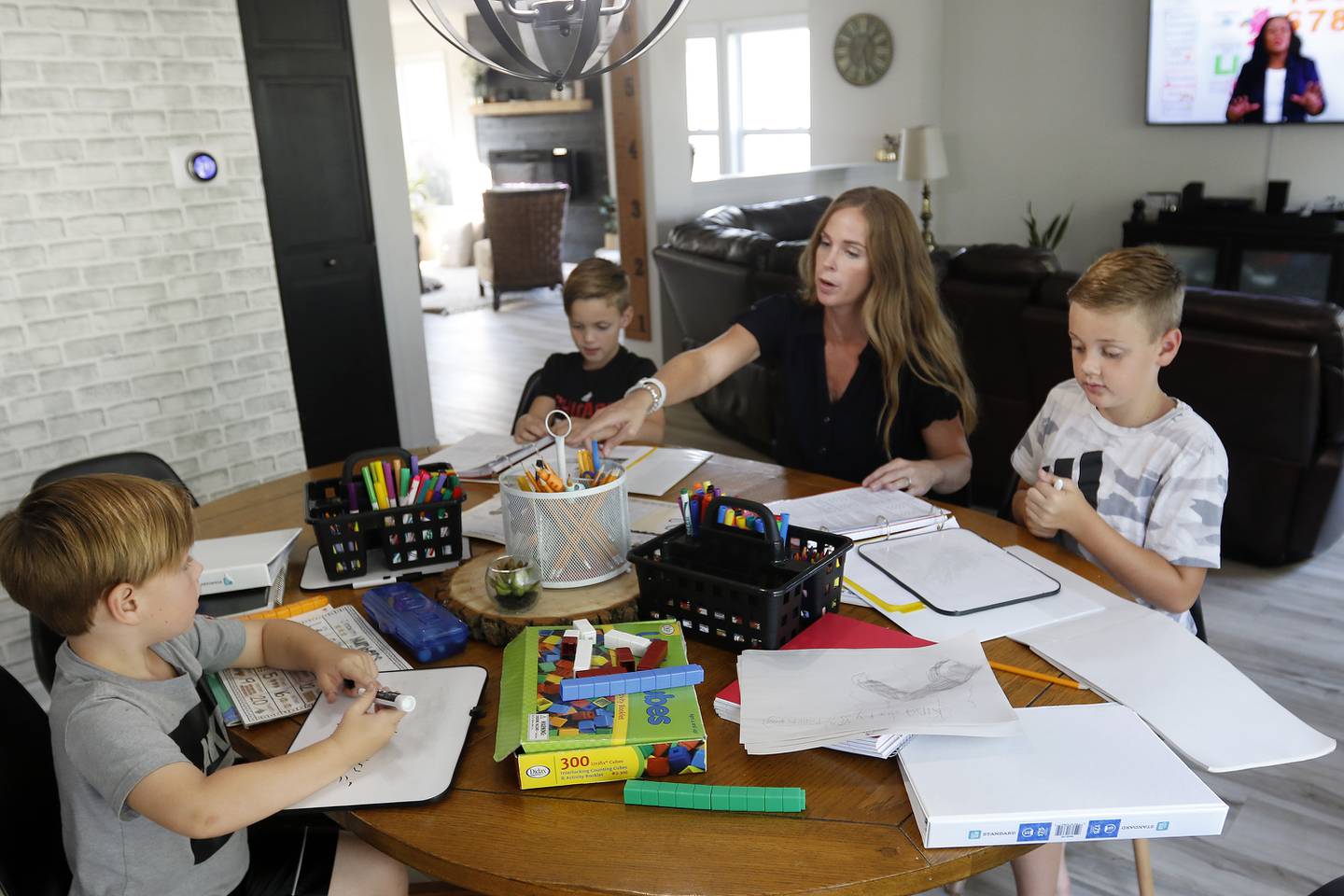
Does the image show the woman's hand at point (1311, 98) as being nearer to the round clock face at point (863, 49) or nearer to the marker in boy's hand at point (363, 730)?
the round clock face at point (863, 49)

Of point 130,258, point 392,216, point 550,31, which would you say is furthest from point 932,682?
point 392,216

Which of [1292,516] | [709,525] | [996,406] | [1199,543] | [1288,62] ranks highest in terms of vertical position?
[1288,62]

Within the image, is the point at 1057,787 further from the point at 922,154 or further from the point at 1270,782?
the point at 922,154

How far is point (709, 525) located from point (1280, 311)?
2173mm

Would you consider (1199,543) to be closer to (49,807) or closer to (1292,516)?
(49,807)

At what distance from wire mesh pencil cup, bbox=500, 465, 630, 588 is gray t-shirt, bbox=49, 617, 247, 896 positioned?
448 millimetres

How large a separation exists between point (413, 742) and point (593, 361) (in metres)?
1.53

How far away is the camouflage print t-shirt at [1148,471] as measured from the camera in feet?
5.11

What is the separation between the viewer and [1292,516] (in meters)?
3.08

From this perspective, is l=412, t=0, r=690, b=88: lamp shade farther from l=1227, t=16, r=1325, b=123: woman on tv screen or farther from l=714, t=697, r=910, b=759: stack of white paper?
l=1227, t=16, r=1325, b=123: woman on tv screen

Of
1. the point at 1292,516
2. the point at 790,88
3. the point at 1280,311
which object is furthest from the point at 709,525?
the point at 790,88

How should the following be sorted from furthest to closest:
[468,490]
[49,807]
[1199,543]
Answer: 1. [468,490]
2. [1199,543]
3. [49,807]

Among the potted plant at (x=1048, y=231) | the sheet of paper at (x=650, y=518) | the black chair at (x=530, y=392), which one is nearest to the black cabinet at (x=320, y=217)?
the black chair at (x=530, y=392)

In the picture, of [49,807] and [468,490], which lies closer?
[49,807]
